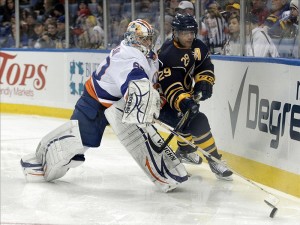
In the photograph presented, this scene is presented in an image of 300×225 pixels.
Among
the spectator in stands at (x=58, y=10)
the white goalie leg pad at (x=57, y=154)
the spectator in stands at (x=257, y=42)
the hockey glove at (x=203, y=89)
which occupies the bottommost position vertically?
the white goalie leg pad at (x=57, y=154)

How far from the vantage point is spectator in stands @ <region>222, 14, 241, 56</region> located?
568 cm

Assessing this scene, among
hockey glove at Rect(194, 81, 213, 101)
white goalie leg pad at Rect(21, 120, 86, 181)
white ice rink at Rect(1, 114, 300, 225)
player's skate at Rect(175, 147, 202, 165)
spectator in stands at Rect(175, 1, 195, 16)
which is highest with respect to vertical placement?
spectator in stands at Rect(175, 1, 195, 16)

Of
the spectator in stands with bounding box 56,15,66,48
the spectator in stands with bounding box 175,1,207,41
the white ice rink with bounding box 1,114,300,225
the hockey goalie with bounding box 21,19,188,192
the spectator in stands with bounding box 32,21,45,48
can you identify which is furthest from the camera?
the spectator in stands with bounding box 32,21,45,48

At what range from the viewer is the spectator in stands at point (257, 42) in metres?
5.13

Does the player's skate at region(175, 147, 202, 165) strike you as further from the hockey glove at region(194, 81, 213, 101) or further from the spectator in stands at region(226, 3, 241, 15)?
the spectator in stands at region(226, 3, 241, 15)

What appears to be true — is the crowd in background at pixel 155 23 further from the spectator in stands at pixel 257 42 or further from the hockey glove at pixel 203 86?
the hockey glove at pixel 203 86

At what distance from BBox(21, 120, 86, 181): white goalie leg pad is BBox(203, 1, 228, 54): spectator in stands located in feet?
5.64

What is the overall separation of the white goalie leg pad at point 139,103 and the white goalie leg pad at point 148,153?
0.95 ft

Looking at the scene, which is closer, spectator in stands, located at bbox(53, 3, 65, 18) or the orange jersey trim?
the orange jersey trim

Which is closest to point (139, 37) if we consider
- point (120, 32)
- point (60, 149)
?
point (60, 149)

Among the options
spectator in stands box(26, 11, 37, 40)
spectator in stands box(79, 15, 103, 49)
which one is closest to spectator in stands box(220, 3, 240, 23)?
spectator in stands box(79, 15, 103, 49)

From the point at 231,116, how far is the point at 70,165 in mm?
1231

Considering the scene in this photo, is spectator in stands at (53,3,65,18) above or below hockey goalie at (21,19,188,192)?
above

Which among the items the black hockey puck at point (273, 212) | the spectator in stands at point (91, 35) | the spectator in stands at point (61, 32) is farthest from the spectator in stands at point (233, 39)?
the spectator in stands at point (61, 32)
